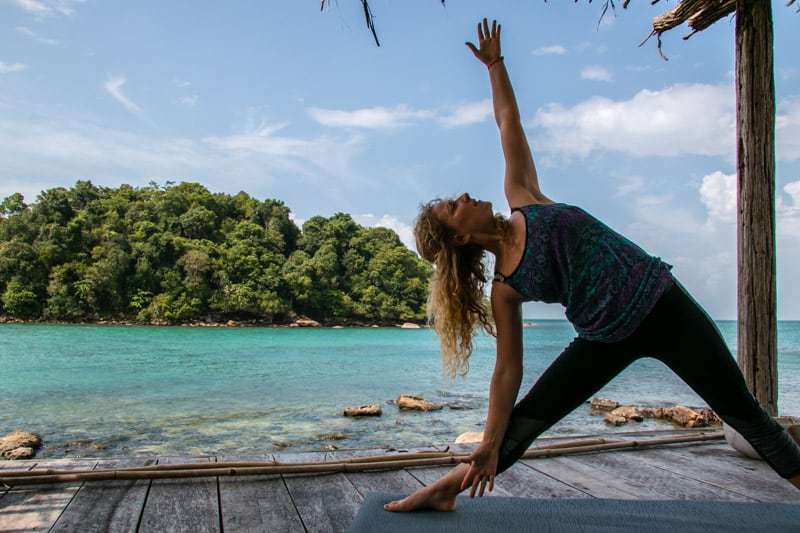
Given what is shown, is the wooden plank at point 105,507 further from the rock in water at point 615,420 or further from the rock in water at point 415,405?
the rock in water at point 415,405

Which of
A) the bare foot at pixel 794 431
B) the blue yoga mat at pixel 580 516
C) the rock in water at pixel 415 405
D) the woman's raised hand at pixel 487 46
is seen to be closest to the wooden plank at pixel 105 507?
the blue yoga mat at pixel 580 516

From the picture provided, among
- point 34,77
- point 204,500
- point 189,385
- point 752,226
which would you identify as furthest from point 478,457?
point 34,77

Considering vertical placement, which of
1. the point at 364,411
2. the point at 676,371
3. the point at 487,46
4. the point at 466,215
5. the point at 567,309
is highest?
the point at 487,46

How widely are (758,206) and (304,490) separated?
2.47m

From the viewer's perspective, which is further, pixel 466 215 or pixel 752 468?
pixel 752 468

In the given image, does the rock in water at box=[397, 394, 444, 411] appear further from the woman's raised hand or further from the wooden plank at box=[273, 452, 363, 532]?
the woman's raised hand

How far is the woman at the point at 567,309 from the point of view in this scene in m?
1.66

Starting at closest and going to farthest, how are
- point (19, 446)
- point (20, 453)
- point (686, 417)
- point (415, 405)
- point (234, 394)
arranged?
point (20, 453) → point (19, 446) → point (686, 417) → point (415, 405) → point (234, 394)

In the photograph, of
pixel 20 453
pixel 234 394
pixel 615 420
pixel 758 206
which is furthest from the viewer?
pixel 234 394

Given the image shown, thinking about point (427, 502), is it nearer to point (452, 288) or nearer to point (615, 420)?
point (452, 288)

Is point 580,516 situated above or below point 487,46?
below

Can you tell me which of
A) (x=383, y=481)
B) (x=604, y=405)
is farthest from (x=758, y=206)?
(x=604, y=405)

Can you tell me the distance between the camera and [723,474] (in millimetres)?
2701

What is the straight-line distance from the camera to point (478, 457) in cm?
177
